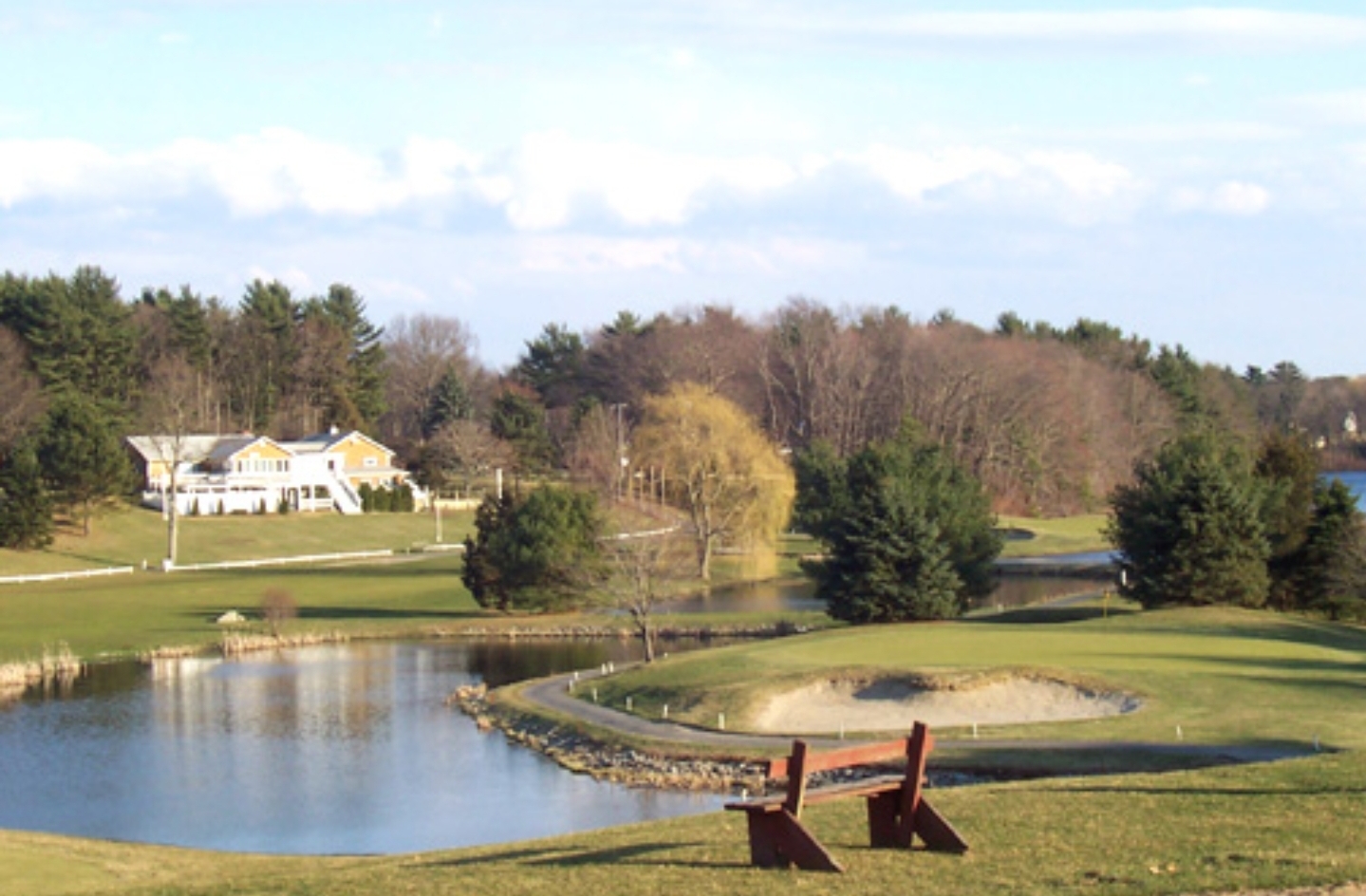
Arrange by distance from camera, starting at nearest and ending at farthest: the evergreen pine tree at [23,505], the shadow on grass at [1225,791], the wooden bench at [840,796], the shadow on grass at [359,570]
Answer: the wooden bench at [840,796] < the shadow on grass at [1225,791] < the shadow on grass at [359,570] < the evergreen pine tree at [23,505]

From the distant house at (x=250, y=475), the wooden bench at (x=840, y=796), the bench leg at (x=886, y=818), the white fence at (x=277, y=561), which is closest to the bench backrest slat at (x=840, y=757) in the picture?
the wooden bench at (x=840, y=796)

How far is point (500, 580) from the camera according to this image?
223 ft

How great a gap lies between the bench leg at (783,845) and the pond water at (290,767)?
13966 millimetres

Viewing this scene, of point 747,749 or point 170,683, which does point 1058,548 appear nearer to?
point 170,683

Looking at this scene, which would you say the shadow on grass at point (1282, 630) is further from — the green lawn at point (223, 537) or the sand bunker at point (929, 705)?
the green lawn at point (223, 537)

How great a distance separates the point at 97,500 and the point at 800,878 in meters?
84.7

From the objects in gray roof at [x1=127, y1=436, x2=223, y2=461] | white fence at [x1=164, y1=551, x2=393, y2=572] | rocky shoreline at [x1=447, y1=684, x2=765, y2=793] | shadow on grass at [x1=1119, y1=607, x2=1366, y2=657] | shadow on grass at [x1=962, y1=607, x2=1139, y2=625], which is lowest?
rocky shoreline at [x1=447, y1=684, x2=765, y2=793]

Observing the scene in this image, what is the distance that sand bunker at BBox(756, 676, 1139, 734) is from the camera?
3747 cm

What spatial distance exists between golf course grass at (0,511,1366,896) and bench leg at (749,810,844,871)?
0.21m

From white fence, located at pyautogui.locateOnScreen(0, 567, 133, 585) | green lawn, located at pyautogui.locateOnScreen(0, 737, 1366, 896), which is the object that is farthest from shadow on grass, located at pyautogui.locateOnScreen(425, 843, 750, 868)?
white fence, located at pyautogui.locateOnScreen(0, 567, 133, 585)

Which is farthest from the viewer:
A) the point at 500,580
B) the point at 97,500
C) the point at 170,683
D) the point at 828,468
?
the point at 828,468

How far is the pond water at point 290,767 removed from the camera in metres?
31.4

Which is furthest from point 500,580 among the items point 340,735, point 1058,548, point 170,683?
point 1058,548

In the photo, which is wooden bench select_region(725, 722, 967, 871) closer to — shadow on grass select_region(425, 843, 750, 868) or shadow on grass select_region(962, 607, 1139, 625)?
shadow on grass select_region(425, 843, 750, 868)
